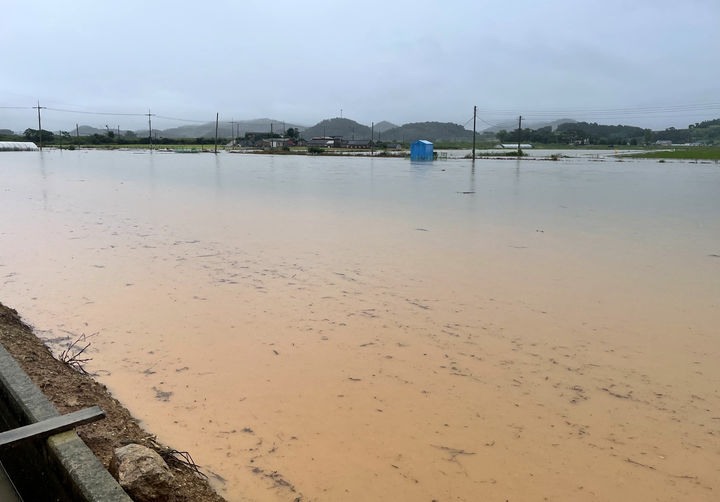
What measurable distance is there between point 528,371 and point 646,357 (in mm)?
728

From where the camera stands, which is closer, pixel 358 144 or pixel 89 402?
pixel 89 402

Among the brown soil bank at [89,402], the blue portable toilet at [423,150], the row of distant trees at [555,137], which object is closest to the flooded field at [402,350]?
the brown soil bank at [89,402]

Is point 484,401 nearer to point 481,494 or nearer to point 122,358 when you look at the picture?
point 481,494

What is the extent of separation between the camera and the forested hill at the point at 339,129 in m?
135

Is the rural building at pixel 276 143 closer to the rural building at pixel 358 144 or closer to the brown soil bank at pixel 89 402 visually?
the rural building at pixel 358 144

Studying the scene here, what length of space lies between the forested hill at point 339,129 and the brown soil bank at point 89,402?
132481mm

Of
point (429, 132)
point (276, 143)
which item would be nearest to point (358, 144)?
point (276, 143)

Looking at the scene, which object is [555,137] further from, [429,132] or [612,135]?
[429,132]

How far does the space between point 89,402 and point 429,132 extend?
453 feet

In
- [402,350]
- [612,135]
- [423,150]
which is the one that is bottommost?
[402,350]

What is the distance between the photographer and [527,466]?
1980 mm

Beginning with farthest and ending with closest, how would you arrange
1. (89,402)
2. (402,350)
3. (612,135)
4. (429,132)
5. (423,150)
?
(429,132) → (612,135) → (423,150) → (402,350) → (89,402)

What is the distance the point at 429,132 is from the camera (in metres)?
135

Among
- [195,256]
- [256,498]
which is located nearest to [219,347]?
[256,498]
